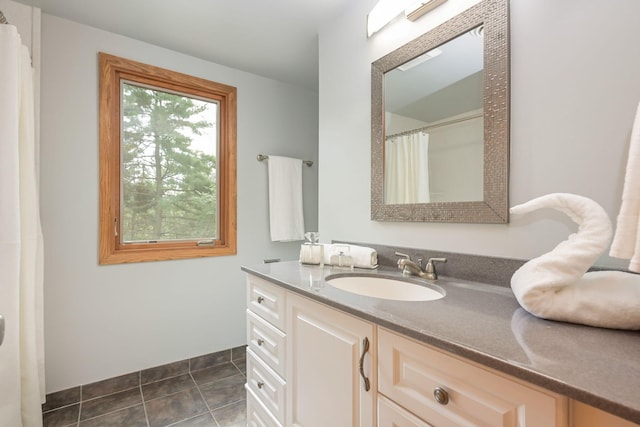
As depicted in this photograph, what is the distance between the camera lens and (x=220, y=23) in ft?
5.89

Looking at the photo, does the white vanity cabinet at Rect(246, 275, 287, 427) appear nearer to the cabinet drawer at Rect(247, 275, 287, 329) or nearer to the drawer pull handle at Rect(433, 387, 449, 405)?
the cabinet drawer at Rect(247, 275, 287, 329)

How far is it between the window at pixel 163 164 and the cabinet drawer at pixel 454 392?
6.05ft

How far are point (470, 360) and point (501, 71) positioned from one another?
95 cm

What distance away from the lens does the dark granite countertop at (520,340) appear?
43 centimetres

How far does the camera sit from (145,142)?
2062mm

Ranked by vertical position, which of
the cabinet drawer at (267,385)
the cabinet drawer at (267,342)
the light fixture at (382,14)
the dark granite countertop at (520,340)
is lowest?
the cabinet drawer at (267,385)

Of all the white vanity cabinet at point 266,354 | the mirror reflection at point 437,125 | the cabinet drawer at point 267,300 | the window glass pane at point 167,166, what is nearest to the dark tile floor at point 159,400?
the white vanity cabinet at point 266,354

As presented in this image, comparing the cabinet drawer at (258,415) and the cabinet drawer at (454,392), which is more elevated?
the cabinet drawer at (454,392)

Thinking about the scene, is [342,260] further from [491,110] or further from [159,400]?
[159,400]

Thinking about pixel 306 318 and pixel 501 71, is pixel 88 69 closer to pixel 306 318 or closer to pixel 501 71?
pixel 306 318

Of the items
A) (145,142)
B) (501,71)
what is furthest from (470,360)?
(145,142)

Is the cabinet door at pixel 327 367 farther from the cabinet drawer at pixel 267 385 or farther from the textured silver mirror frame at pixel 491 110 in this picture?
the textured silver mirror frame at pixel 491 110

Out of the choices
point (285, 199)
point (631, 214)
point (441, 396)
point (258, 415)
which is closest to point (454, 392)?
point (441, 396)

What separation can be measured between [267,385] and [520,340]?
3.43 ft
